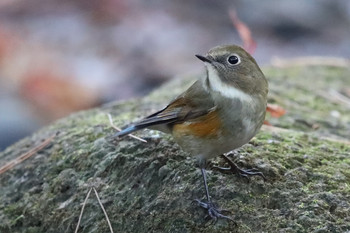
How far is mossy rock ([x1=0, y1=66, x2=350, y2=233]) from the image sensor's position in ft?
8.81

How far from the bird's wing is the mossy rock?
19 centimetres

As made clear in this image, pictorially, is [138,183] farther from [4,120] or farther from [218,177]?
[4,120]

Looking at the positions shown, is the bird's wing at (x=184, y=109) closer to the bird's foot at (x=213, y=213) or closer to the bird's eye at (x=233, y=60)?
the bird's eye at (x=233, y=60)

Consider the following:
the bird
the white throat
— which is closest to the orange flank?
the bird

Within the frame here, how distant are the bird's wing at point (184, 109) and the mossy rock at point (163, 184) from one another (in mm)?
192

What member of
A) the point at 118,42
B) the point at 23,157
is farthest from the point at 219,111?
the point at 118,42

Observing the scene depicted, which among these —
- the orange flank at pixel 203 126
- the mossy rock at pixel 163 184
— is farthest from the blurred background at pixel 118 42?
the orange flank at pixel 203 126

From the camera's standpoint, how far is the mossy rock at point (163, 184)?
2.69 meters

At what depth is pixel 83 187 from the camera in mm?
3131

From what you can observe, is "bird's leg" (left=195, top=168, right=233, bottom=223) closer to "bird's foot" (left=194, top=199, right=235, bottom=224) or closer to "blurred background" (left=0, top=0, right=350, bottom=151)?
"bird's foot" (left=194, top=199, right=235, bottom=224)

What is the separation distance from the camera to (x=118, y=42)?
8586mm

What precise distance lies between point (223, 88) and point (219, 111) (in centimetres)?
15

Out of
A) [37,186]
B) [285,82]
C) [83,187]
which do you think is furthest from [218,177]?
[285,82]

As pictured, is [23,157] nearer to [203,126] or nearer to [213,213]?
[203,126]
